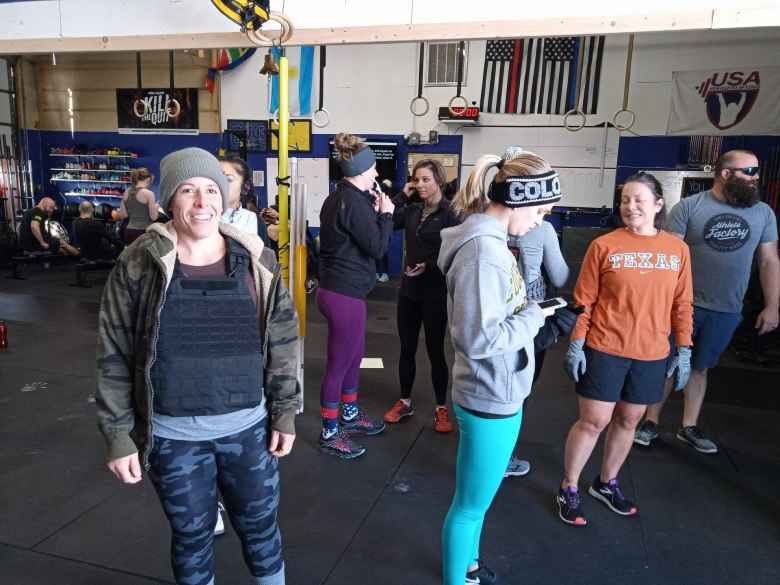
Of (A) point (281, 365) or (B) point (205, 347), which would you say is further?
(A) point (281, 365)

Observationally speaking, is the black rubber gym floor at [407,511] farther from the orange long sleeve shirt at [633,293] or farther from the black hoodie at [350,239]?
the black hoodie at [350,239]

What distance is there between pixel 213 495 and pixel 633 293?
5.40 ft

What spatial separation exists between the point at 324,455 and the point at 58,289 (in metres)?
6.03

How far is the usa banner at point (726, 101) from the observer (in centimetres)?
672

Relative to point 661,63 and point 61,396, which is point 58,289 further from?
point 661,63

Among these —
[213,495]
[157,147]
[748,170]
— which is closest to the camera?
[213,495]

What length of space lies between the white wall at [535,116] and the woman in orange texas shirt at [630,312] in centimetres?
587

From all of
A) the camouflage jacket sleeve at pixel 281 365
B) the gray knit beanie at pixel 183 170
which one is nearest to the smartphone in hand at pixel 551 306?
the camouflage jacket sleeve at pixel 281 365

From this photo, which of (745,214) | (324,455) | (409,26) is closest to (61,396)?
(324,455)

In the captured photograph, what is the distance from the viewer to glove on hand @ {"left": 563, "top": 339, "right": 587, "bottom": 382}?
2.23 meters

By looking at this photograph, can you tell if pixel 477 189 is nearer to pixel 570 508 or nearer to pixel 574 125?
pixel 570 508

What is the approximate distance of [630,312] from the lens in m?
2.20

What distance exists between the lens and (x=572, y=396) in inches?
155

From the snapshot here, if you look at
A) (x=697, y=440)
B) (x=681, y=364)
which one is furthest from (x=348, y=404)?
(x=697, y=440)
